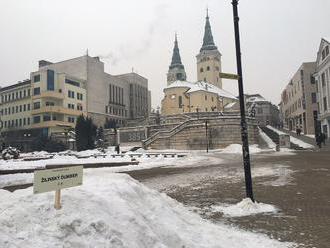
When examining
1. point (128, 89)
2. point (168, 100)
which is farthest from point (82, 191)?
point (128, 89)

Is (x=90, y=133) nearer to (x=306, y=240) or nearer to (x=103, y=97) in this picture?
(x=103, y=97)

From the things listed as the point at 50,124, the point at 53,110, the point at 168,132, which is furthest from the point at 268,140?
the point at 50,124

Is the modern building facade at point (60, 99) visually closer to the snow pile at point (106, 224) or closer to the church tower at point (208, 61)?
the church tower at point (208, 61)

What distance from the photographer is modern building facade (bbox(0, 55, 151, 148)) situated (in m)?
72.5

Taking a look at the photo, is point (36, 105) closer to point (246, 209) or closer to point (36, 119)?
point (36, 119)

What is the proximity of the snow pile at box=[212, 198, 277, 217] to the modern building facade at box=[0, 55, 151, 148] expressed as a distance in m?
57.0

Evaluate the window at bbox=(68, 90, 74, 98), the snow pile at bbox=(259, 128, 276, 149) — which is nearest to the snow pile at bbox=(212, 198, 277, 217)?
the snow pile at bbox=(259, 128, 276, 149)

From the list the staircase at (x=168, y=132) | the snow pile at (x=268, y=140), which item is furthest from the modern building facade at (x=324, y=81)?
the staircase at (x=168, y=132)

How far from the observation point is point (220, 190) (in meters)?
12.0

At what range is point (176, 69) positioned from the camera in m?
104

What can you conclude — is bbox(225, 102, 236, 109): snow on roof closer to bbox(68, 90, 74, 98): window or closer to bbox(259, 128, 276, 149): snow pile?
bbox(259, 128, 276, 149): snow pile

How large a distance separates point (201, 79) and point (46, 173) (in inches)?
3789

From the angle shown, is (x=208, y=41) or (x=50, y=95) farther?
(x=208, y=41)

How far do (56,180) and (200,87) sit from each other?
7844 centimetres
